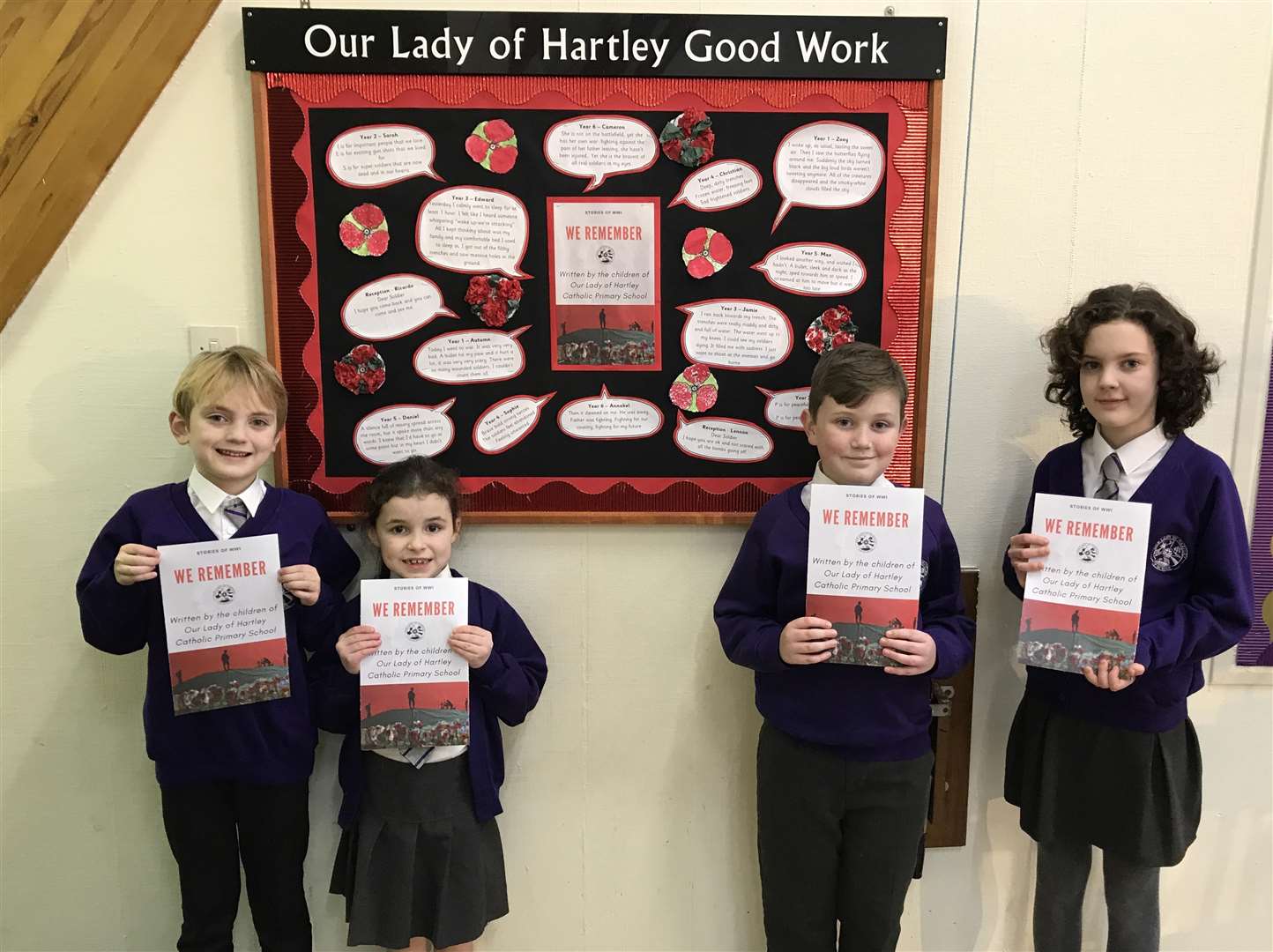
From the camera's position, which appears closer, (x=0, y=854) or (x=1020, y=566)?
(x=1020, y=566)

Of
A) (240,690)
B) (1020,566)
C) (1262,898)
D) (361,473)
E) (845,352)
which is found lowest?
(1262,898)

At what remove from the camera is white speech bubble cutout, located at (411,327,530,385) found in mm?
1566

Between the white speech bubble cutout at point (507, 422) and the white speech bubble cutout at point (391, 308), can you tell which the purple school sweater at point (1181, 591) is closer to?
the white speech bubble cutout at point (507, 422)

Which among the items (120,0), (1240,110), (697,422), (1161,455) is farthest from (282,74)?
(1240,110)

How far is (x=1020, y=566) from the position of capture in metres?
1.40

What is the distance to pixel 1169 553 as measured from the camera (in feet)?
4.54

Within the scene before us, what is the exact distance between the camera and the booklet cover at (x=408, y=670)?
1376 millimetres

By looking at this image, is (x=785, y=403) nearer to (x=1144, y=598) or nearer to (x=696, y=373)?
(x=696, y=373)

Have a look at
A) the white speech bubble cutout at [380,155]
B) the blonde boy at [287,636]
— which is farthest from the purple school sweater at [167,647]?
the white speech bubble cutout at [380,155]

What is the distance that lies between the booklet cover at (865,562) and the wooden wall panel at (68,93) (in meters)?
1.43

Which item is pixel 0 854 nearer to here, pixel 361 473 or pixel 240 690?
pixel 240 690

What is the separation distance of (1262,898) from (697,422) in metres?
1.62

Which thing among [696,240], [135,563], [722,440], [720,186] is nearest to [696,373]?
[722,440]

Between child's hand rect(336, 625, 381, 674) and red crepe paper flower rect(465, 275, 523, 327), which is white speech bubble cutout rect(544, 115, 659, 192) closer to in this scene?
red crepe paper flower rect(465, 275, 523, 327)
